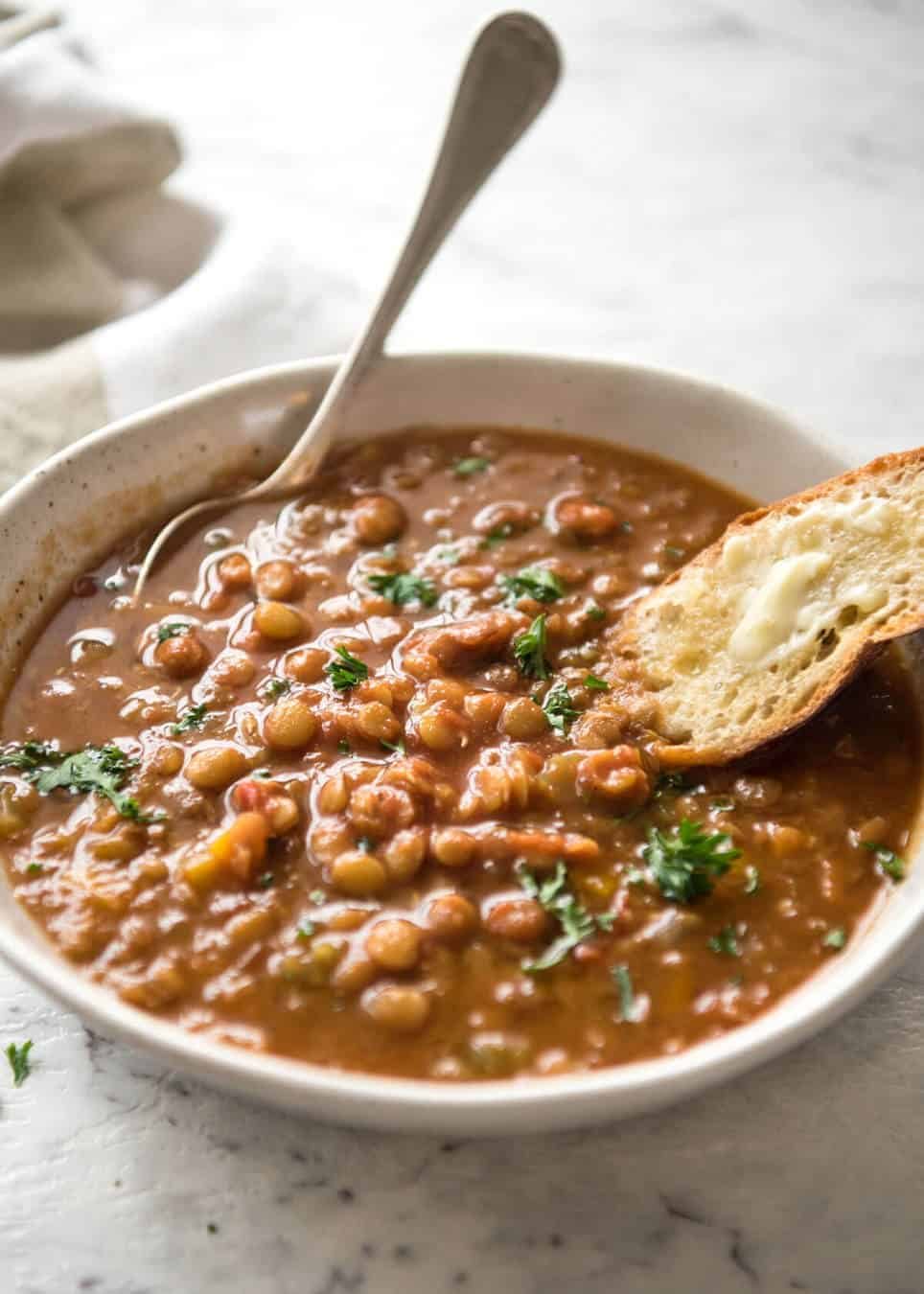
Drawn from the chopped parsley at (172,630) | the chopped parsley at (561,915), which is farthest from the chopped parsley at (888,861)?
the chopped parsley at (172,630)

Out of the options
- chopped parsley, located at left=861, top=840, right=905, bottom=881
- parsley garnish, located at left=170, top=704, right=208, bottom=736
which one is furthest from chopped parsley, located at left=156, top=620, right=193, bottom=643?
chopped parsley, located at left=861, top=840, right=905, bottom=881

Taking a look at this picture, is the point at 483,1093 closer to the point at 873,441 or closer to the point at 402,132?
the point at 873,441

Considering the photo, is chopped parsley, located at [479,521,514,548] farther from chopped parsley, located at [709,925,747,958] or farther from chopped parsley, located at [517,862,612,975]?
chopped parsley, located at [709,925,747,958]

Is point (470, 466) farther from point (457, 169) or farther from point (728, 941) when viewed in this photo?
point (728, 941)

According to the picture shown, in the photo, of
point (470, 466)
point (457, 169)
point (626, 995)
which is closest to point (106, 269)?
point (457, 169)

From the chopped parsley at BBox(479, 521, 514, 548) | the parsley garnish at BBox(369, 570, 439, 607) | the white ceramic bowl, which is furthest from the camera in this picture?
the chopped parsley at BBox(479, 521, 514, 548)
